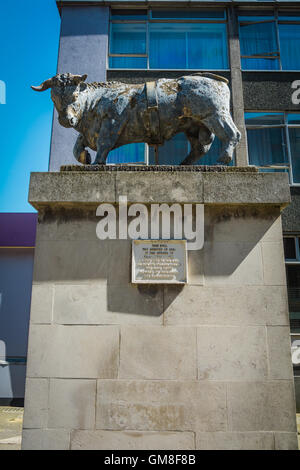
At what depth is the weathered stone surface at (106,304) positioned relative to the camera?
4.07 metres

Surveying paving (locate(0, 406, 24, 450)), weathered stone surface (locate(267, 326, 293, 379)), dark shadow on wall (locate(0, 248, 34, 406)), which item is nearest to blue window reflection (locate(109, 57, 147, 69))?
dark shadow on wall (locate(0, 248, 34, 406))

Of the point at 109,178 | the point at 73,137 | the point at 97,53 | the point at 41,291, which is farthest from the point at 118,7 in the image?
the point at 41,291

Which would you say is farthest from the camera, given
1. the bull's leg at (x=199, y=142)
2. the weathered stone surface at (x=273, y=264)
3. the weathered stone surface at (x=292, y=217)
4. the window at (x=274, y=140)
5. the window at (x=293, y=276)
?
the window at (x=274, y=140)

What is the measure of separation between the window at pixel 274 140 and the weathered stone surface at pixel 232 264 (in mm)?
8587

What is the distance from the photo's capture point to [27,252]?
12.0 meters

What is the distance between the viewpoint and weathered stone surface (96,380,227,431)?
12.4 ft

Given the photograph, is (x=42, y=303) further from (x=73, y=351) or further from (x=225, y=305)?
(x=225, y=305)

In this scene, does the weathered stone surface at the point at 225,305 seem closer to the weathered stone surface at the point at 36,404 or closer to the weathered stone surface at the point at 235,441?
the weathered stone surface at the point at 235,441

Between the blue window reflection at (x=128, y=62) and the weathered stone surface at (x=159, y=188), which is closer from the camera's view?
the weathered stone surface at (x=159, y=188)

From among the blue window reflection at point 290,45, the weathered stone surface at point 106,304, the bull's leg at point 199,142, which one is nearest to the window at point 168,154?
the blue window reflection at point 290,45

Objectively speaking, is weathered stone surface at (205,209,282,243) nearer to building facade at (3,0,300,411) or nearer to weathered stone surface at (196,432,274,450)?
weathered stone surface at (196,432,274,450)

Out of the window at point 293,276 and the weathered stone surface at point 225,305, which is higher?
the window at point 293,276

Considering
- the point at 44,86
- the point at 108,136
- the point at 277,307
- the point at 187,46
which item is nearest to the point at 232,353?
the point at 277,307

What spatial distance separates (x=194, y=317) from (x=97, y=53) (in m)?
11.6
